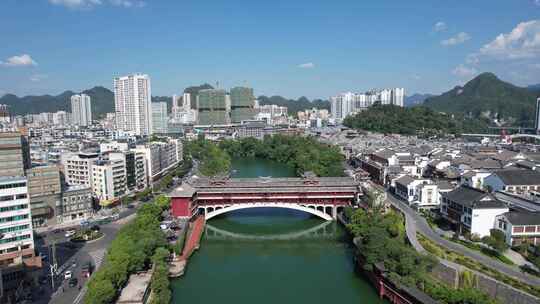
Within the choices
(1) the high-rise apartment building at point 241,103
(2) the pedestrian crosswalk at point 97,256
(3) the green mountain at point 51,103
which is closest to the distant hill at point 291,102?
(3) the green mountain at point 51,103

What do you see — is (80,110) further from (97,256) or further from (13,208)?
(13,208)

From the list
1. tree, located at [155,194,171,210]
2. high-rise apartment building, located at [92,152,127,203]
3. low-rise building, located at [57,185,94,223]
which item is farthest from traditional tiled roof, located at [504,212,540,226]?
high-rise apartment building, located at [92,152,127,203]

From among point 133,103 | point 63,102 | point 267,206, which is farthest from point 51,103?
point 267,206

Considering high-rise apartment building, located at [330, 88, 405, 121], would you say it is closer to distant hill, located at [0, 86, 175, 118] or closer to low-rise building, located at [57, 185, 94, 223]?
distant hill, located at [0, 86, 175, 118]

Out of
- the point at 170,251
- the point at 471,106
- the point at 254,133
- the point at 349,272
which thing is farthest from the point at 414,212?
the point at 471,106

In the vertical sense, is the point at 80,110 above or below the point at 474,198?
above

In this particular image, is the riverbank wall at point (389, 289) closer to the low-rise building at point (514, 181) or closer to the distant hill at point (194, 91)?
the low-rise building at point (514, 181)
